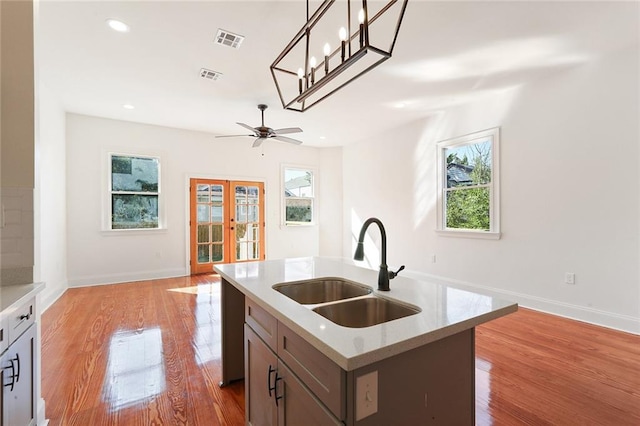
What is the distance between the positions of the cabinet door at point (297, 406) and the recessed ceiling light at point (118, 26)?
3114mm

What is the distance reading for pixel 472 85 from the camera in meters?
3.79

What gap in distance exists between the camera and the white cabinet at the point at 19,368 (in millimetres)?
1271

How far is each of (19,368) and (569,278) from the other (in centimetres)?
475

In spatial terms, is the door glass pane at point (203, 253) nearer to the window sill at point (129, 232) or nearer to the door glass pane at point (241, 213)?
the window sill at point (129, 232)

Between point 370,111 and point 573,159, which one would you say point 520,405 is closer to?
point 573,159

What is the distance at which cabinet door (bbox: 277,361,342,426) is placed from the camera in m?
0.93

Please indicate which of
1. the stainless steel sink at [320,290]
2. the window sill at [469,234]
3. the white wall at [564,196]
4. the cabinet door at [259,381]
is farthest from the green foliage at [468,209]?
the cabinet door at [259,381]

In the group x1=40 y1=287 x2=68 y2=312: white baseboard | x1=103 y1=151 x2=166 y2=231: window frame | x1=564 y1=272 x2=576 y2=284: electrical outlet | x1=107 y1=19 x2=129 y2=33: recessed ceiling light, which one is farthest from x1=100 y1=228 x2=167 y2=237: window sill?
x1=564 y1=272 x2=576 y2=284: electrical outlet

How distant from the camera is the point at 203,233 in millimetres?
5984

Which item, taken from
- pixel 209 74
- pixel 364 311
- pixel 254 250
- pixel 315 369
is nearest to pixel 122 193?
pixel 254 250

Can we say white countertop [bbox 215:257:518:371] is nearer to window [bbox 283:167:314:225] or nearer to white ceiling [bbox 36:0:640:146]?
white ceiling [bbox 36:0:640:146]

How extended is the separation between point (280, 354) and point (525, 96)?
4.32m

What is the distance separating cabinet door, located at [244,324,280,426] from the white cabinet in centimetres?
101

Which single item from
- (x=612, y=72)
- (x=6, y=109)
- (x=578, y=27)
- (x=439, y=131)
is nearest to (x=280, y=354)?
(x=6, y=109)
